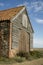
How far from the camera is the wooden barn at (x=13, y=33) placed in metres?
20.1

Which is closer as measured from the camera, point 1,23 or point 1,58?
point 1,58

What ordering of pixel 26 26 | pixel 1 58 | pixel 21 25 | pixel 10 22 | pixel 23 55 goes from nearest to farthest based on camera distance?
pixel 1 58 → pixel 10 22 → pixel 23 55 → pixel 21 25 → pixel 26 26

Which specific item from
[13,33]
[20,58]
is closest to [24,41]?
[13,33]

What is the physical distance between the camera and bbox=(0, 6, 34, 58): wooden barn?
20.1 m

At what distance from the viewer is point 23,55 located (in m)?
21.6

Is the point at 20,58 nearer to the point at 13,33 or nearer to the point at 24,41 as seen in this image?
the point at 13,33

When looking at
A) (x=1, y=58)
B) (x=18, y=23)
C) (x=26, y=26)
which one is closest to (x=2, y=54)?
(x=1, y=58)

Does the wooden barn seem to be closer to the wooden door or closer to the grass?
the wooden door

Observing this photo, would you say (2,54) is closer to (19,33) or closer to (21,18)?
(19,33)

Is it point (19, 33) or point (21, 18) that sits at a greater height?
point (21, 18)

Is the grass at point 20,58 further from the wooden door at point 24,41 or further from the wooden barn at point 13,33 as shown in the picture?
the wooden door at point 24,41

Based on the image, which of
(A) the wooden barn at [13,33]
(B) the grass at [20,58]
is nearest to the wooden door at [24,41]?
(A) the wooden barn at [13,33]

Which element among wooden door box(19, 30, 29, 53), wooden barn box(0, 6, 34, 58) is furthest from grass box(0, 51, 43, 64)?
wooden door box(19, 30, 29, 53)

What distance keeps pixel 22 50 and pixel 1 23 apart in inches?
215
